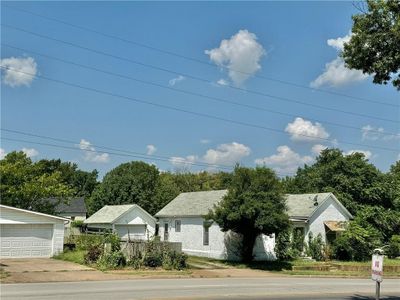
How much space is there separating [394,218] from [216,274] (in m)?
20.1

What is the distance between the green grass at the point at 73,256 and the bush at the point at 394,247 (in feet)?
76.7

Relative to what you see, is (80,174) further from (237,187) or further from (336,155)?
(237,187)

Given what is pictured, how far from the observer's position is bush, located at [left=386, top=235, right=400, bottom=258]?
1571 inches

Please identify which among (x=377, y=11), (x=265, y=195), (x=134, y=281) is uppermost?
(x=377, y=11)

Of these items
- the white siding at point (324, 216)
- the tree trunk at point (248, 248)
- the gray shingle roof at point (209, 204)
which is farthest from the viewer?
the gray shingle roof at point (209, 204)

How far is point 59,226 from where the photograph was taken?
1399 inches

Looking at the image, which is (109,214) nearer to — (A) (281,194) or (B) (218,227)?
(B) (218,227)

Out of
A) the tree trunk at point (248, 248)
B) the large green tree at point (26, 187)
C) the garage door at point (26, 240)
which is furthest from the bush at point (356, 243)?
the large green tree at point (26, 187)

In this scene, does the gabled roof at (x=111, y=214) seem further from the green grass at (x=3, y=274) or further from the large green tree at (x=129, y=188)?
the green grass at (x=3, y=274)

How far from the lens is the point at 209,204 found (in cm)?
3897

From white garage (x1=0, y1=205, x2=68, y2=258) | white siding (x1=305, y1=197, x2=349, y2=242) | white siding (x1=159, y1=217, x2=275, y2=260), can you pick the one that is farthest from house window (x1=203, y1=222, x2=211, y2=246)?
white garage (x1=0, y1=205, x2=68, y2=258)

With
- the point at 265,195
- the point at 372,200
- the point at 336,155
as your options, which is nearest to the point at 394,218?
the point at 372,200

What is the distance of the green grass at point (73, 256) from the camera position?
30955mm

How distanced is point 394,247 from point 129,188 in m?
42.6
